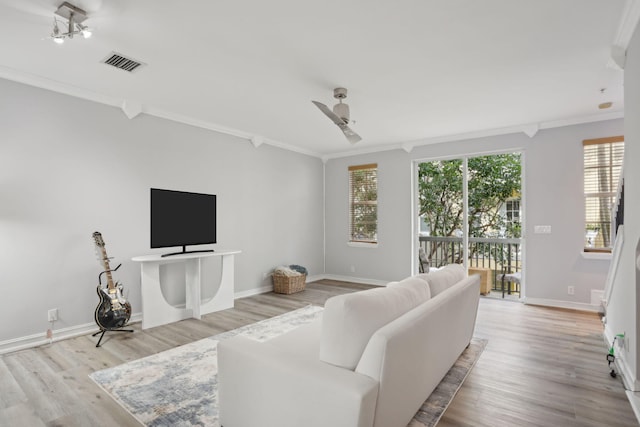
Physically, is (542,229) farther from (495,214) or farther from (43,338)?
(43,338)

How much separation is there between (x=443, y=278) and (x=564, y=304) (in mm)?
3260

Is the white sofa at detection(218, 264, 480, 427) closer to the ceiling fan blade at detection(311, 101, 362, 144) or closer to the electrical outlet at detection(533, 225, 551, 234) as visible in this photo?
the ceiling fan blade at detection(311, 101, 362, 144)

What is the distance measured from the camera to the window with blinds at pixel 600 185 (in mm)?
4387

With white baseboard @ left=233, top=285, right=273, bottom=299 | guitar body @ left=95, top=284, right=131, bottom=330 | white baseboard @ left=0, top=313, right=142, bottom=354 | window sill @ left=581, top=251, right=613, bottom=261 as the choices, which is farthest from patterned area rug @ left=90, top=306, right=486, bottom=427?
window sill @ left=581, top=251, right=613, bottom=261

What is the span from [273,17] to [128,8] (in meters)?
0.95

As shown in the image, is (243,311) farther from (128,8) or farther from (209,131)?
(128,8)

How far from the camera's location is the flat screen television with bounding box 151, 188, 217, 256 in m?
4.10

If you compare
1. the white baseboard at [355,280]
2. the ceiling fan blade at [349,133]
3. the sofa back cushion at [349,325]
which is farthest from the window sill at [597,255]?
the sofa back cushion at [349,325]

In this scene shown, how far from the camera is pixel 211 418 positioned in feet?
6.71

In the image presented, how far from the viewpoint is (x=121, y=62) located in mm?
2975

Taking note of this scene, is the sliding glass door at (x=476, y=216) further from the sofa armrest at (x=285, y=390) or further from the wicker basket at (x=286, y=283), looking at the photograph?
the sofa armrest at (x=285, y=390)

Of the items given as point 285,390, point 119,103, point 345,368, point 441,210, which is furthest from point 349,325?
point 441,210

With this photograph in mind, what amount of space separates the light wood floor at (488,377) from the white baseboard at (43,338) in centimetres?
10

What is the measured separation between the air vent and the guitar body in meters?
2.15
